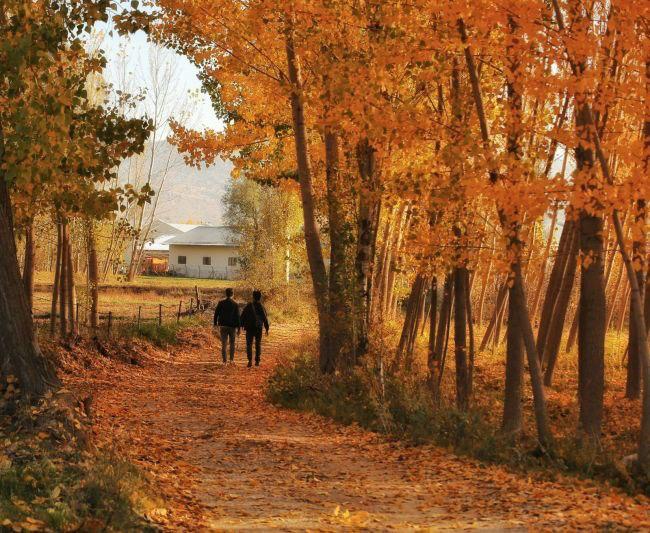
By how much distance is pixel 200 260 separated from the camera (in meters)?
94.9

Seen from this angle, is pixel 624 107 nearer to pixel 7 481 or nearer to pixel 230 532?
pixel 230 532

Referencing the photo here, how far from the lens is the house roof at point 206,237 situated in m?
93.6

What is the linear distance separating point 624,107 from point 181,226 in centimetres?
12275

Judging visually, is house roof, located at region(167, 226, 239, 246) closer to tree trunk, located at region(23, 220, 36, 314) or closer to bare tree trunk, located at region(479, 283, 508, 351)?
bare tree trunk, located at region(479, 283, 508, 351)

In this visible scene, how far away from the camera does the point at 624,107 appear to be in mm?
11461

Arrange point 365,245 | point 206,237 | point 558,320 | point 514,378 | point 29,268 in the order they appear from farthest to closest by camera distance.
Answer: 1. point 206,237
2. point 558,320
3. point 365,245
4. point 29,268
5. point 514,378

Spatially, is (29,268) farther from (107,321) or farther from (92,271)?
(107,321)

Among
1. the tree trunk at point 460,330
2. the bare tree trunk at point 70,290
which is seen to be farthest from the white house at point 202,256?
the tree trunk at point 460,330

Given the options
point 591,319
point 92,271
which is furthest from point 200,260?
point 591,319

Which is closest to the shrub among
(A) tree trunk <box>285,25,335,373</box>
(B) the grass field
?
(A) tree trunk <box>285,25,335,373</box>

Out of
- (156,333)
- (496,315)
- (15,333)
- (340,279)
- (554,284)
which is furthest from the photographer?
(496,315)

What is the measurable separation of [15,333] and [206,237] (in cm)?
8747

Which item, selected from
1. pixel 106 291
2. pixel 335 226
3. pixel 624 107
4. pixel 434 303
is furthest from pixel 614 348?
pixel 106 291

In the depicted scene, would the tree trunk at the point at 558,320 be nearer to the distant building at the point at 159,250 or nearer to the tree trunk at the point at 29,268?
the tree trunk at the point at 29,268
